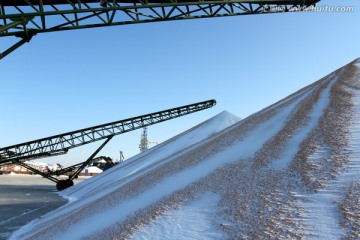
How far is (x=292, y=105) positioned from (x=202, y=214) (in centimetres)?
693

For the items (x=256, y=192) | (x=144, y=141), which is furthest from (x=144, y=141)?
(x=256, y=192)

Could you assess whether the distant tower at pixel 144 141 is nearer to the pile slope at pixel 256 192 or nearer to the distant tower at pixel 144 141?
the distant tower at pixel 144 141

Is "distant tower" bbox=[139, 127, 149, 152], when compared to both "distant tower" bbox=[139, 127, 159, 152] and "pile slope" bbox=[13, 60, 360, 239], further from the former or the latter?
"pile slope" bbox=[13, 60, 360, 239]

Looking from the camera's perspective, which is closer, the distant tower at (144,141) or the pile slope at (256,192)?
the pile slope at (256,192)

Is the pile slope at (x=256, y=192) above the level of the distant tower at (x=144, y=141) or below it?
above

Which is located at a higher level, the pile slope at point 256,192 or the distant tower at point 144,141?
the pile slope at point 256,192

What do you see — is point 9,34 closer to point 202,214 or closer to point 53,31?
point 53,31

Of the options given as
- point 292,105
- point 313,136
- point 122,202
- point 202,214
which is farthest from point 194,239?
point 292,105

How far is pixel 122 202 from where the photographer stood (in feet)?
21.4

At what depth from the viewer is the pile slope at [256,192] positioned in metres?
3.81

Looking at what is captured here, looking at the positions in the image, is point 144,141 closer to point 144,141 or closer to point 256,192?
point 144,141

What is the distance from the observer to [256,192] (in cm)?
475

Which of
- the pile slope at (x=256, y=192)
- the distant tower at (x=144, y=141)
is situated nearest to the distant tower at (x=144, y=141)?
the distant tower at (x=144, y=141)

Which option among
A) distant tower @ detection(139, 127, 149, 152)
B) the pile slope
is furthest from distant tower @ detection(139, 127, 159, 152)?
the pile slope
